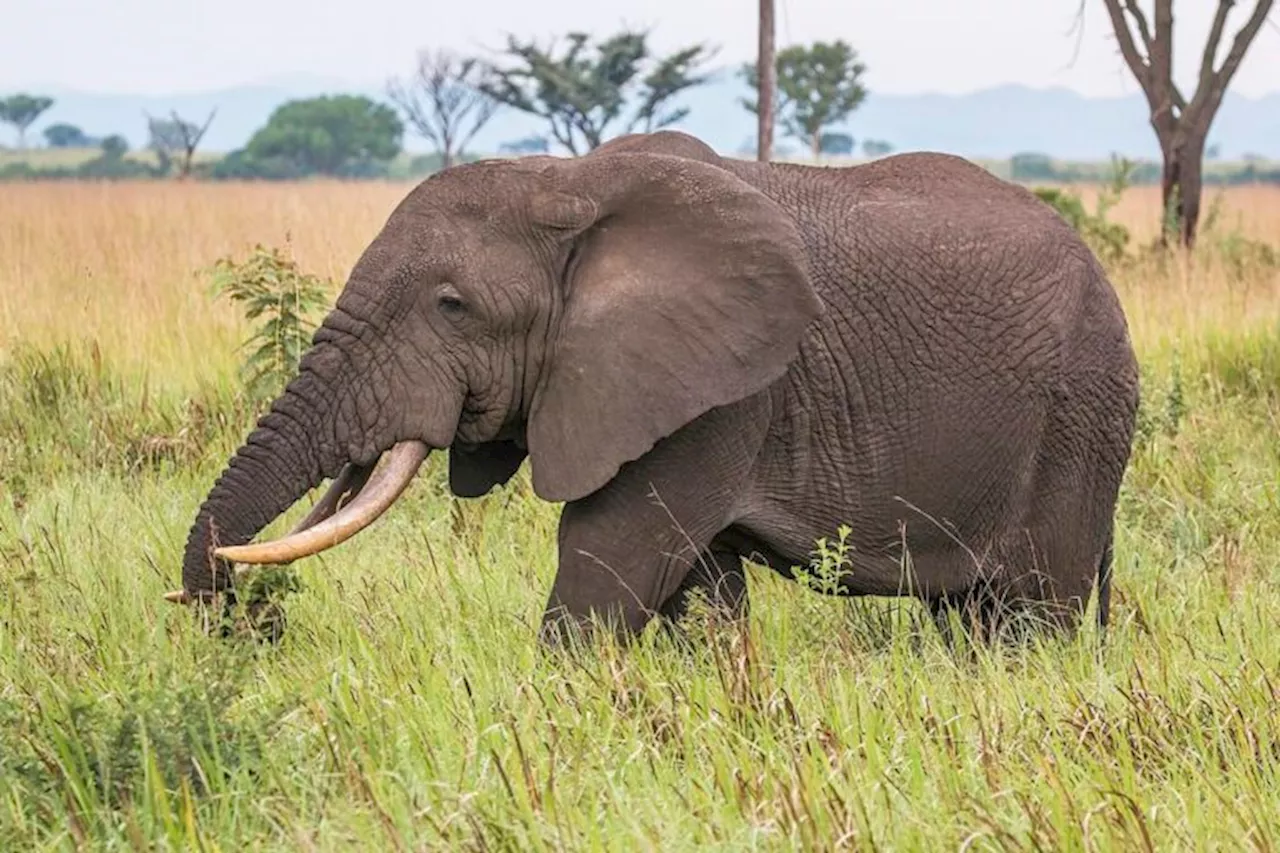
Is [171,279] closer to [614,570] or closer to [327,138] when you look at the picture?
[614,570]

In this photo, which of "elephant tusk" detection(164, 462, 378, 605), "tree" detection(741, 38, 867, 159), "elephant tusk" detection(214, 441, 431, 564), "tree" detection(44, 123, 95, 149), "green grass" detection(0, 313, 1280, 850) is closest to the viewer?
"green grass" detection(0, 313, 1280, 850)

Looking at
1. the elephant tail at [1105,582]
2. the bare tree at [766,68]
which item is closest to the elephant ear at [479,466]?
the elephant tail at [1105,582]

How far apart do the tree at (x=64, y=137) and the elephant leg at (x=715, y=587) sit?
109 m

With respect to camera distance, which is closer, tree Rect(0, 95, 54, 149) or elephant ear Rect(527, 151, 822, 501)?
elephant ear Rect(527, 151, 822, 501)

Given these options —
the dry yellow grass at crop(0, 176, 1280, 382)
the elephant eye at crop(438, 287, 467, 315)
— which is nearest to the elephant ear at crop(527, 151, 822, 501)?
the elephant eye at crop(438, 287, 467, 315)

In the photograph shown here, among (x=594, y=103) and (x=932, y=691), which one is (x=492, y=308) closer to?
(x=932, y=691)

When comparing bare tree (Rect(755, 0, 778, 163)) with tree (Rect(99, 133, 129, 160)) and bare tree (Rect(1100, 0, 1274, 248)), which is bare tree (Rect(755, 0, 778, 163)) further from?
tree (Rect(99, 133, 129, 160))

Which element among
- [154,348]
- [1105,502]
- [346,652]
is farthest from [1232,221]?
[346,652]

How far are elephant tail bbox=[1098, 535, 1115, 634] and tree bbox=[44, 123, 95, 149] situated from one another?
10936 cm

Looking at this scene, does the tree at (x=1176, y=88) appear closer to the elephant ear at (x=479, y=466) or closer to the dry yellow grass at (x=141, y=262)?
the dry yellow grass at (x=141, y=262)

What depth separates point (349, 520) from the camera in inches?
184

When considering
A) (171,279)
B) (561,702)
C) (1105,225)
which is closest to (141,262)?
(171,279)

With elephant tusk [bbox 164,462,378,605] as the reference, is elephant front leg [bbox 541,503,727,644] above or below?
below

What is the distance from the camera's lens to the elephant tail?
5684 millimetres
